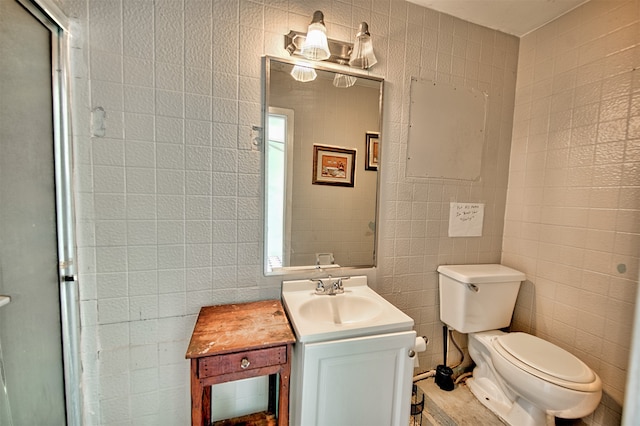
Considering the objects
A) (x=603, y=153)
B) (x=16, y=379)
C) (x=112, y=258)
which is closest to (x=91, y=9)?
(x=112, y=258)

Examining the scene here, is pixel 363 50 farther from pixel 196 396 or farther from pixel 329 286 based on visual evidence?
pixel 196 396

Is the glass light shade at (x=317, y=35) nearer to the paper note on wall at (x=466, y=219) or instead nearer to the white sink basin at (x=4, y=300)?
the paper note on wall at (x=466, y=219)

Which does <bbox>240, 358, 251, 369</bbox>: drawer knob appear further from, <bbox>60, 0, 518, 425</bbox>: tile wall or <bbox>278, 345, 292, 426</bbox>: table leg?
<bbox>60, 0, 518, 425</bbox>: tile wall

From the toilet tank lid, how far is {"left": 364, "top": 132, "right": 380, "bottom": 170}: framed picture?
2.53ft

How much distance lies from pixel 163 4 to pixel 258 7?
0.39m

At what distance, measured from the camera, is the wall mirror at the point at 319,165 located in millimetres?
1242

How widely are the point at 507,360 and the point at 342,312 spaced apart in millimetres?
811

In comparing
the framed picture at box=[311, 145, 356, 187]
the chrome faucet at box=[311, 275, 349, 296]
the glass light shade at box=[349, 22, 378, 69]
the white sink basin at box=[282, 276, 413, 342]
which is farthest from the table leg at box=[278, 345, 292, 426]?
the glass light shade at box=[349, 22, 378, 69]

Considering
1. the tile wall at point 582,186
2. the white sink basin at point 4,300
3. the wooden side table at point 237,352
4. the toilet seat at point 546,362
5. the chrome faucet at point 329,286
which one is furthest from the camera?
the chrome faucet at point 329,286

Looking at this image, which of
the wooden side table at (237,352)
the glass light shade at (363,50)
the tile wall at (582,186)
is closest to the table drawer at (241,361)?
the wooden side table at (237,352)

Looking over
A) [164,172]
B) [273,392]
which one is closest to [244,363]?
[273,392]

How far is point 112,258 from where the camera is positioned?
108cm

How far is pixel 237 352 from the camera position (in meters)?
0.89

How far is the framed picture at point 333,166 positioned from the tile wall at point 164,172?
0.31 m
